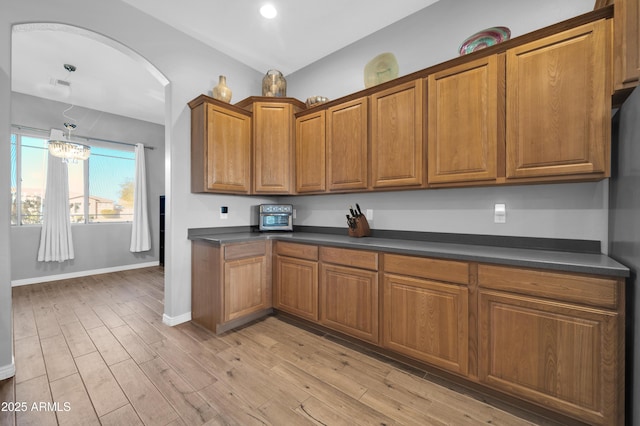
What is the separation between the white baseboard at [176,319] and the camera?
2713mm

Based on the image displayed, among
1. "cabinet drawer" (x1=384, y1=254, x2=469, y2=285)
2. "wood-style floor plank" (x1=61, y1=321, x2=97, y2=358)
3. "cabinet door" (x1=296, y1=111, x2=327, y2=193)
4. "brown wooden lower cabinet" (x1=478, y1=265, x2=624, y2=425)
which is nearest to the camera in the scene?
"brown wooden lower cabinet" (x1=478, y1=265, x2=624, y2=425)

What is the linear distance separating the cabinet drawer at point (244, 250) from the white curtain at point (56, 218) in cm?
392

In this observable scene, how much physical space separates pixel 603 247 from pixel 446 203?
1.01 meters

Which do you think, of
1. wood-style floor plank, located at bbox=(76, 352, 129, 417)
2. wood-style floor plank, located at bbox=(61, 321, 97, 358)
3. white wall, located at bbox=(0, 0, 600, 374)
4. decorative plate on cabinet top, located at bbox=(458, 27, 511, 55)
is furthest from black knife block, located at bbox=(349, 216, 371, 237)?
wood-style floor plank, located at bbox=(61, 321, 97, 358)

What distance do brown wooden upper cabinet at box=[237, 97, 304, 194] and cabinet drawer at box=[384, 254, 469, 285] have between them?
157 centimetres

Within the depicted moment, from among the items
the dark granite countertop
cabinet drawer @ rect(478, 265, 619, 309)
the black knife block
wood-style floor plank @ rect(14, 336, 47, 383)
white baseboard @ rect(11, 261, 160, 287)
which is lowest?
wood-style floor plank @ rect(14, 336, 47, 383)

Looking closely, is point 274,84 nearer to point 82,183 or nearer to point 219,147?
point 219,147

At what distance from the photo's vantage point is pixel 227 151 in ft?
9.39

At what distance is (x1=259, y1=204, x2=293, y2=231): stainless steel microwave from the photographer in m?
3.27

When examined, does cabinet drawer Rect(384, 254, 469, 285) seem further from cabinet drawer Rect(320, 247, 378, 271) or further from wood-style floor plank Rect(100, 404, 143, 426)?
wood-style floor plank Rect(100, 404, 143, 426)

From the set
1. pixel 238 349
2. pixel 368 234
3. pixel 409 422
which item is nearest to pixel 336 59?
pixel 368 234

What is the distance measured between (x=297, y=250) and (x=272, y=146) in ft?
4.22

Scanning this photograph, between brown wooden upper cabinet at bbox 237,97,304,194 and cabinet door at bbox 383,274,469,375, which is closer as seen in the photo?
cabinet door at bbox 383,274,469,375

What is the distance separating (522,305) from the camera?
59.8 inches
